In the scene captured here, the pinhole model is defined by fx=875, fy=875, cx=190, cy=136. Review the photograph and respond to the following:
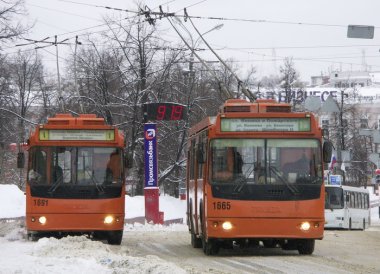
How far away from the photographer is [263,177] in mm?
15695

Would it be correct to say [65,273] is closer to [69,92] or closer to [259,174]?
[259,174]

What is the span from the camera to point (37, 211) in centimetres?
1898

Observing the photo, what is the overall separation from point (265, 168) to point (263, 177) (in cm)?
17

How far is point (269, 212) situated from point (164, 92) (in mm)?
31812

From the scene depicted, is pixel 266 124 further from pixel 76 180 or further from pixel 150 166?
pixel 150 166

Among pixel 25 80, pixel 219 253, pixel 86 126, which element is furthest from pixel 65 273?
pixel 25 80

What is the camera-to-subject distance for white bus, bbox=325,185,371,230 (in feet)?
135

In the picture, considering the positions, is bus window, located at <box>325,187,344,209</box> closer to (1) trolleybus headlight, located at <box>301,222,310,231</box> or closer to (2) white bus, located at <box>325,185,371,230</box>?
(2) white bus, located at <box>325,185,371,230</box>

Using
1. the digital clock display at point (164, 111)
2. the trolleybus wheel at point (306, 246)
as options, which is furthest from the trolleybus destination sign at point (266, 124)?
the digital clock display at point (164, 111)

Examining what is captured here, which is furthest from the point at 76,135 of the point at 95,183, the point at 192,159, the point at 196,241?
the point at 196,241

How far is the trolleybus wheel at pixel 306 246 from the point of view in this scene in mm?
16453

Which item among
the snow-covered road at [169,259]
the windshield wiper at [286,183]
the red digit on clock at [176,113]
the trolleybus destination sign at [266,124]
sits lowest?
the snow-covered road at [169,259]

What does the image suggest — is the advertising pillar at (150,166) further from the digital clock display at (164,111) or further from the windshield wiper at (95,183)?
the windshield wiper at (95,183)

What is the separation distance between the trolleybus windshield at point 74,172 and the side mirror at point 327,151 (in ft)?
17.9
